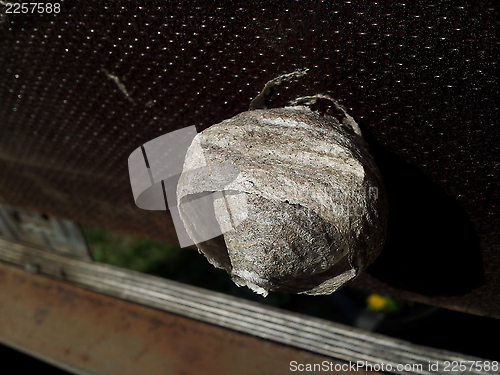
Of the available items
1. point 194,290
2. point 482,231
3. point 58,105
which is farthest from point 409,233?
point 58,105

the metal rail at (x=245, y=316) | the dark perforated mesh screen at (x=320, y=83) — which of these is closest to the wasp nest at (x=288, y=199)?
the dark perforated mesh screen at (x=320, y=83)

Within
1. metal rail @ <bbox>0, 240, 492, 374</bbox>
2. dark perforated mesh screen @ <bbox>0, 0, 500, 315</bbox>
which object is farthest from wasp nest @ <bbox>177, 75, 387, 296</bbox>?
metal rail @ <bbox>0, 240, 492, 374</bbox>

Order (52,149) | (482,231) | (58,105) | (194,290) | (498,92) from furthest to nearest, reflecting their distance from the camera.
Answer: (194,290) → (52,149) → (58,105) → (482,231) → (498,92)

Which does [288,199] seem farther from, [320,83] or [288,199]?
[320,83]

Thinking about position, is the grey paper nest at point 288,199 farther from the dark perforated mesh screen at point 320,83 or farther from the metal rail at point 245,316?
the metal rail at point 245,316

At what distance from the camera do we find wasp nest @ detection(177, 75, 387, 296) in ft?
1.87

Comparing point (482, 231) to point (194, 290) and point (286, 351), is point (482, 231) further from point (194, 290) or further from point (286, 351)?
point (194, 290)

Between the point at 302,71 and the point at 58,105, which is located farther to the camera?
the point at 58,105

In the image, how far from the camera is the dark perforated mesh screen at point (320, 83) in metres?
0.68

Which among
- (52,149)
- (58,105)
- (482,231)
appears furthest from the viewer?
(52,149)

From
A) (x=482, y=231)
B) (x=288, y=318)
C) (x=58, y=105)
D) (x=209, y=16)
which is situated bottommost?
(x=288, y=318)

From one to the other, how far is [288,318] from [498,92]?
0.72 metres

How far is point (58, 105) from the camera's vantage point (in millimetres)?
1003

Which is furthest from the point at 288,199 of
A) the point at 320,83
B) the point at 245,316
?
the point at 245,316
